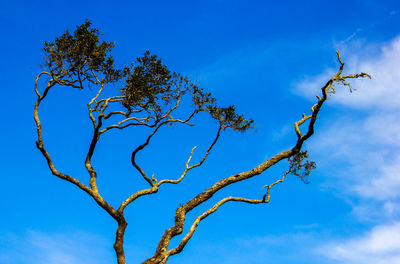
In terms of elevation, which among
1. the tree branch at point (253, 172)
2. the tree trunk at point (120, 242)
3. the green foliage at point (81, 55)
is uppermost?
the green foliage at point (81, 55)

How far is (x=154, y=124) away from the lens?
2202cm

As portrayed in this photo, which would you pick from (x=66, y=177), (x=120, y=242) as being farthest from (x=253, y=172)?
(x=66, y=177)

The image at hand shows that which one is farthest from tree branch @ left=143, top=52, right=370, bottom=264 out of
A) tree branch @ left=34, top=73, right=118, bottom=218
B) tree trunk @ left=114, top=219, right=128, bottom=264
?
tree branch @ left=34, top=73, right=118, bottom=218

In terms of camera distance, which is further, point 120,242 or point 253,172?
point 253,172

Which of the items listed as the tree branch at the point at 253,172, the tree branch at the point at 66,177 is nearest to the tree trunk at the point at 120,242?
the tree branch at the point at 66,177

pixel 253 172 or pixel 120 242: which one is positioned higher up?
pixel 253 172

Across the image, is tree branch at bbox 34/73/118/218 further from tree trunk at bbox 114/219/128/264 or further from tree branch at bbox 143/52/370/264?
tree branch at bbox 143/52/370/264

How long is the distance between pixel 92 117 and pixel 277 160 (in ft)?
31.5

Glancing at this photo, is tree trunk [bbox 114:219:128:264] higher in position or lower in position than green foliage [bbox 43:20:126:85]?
lower

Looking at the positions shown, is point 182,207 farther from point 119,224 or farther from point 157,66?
point 157,66

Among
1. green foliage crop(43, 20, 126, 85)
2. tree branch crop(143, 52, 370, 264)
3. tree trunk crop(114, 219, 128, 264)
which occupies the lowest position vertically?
tree trunk crop(114, 219, 128, 264)

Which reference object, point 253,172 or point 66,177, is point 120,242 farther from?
point 253,172

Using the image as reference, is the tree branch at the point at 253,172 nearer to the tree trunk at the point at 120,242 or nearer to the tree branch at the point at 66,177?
the tree trunk at the point at 120,242

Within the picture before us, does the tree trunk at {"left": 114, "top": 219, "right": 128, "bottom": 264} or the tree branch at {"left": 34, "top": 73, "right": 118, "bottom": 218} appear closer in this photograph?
the tree trunk at {"left": 114, "top": 219, "right": 128, "bottom": 264}
